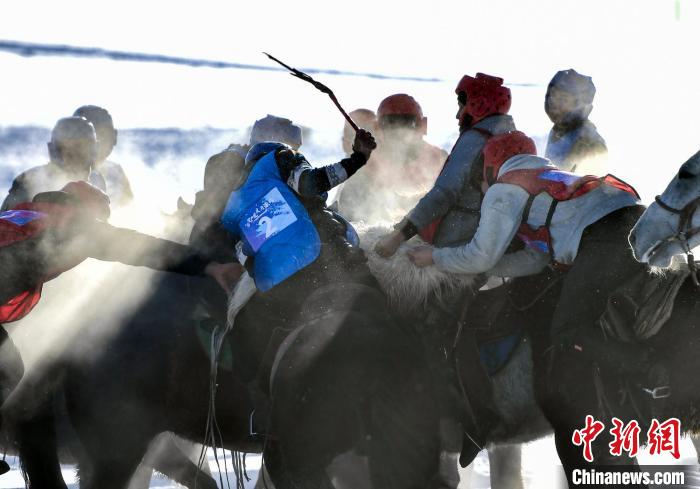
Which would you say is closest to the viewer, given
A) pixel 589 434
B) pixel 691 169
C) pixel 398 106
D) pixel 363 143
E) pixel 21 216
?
pixel 691 169

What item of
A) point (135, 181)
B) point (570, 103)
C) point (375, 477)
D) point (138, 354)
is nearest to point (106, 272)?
point (138, 354)

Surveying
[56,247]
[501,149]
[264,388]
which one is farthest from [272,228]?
[501,149]

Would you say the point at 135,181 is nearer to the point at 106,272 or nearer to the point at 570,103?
the point at 106,272

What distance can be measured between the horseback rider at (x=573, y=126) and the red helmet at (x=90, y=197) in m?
3.17

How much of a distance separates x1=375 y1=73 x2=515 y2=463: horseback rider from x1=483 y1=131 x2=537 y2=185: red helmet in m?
0.19

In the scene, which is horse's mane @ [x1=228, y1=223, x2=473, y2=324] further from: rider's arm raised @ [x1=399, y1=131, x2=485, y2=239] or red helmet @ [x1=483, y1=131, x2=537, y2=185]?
red helmet @ [x1=483, y1=131, x2=537, y2=185]

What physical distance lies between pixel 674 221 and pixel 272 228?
2.00m

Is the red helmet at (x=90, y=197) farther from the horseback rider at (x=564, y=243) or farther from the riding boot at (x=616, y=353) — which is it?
the riding boot at (x=616, y=353)

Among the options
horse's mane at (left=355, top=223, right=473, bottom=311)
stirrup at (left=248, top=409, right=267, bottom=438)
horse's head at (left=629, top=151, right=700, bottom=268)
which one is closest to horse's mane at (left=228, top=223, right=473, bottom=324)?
horse's mane at (left=355, top=223, right=473, bottom=311)

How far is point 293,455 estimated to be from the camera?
440cm

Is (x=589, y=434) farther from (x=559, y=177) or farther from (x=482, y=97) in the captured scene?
(x=482, y=97)

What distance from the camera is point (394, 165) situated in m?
7.33

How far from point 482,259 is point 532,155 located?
2.00ft

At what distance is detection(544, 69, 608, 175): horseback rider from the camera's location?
255 inches
